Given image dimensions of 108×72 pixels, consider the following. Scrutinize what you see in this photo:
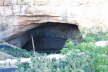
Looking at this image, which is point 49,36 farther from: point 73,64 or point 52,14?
point 73,64

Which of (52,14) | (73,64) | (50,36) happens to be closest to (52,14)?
(52,14)

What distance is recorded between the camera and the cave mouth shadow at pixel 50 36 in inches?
319

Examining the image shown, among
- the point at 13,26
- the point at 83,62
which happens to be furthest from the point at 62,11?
the point at 83,62

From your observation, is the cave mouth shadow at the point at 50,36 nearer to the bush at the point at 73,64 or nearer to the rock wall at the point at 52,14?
the rock wall at the point at 52,14

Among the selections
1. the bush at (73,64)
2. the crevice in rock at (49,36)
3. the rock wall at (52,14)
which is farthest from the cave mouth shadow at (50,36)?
the bush at (73,64)

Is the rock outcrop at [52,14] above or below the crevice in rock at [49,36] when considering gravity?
above

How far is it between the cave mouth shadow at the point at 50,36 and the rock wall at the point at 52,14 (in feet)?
2.86

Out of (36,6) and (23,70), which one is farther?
(36,6)

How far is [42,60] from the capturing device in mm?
3664

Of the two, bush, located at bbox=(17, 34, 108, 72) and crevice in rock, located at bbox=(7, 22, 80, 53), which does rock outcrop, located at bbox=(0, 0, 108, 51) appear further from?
bush, located at bbox=(17, 34, 108, 72)

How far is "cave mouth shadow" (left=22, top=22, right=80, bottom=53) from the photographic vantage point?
811 centimetres

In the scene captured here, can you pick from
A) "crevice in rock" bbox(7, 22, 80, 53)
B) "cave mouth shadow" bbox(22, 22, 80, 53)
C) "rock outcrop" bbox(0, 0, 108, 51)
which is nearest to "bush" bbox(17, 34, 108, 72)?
"rock outcrop" bbox(0, 0, 108, 51)

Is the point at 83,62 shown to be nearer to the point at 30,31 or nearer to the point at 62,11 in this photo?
the point at 62,11

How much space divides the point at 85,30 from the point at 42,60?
3.22m
